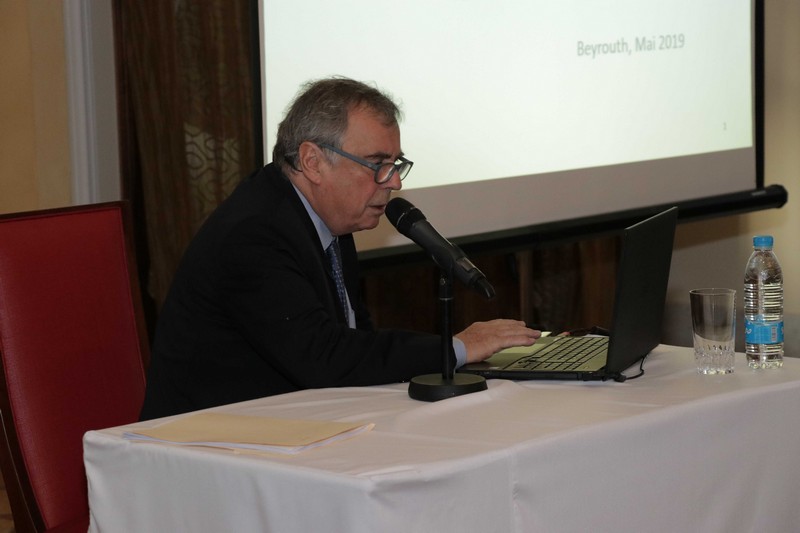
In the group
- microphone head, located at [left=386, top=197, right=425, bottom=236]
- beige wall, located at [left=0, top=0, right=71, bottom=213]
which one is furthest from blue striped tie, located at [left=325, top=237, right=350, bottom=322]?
beige wall, located at [left=0, top=0, right=71, bottom=213]

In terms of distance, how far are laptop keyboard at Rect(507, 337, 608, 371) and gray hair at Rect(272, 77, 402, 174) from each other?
0.53 metres

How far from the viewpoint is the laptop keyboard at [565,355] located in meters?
1.77

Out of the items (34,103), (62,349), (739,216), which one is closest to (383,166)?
(62,349)

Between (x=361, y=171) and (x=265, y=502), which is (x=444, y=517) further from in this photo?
(x=361, y=171)

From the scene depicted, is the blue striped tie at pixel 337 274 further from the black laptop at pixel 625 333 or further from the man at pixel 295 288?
the black laptop at pixel 625 333

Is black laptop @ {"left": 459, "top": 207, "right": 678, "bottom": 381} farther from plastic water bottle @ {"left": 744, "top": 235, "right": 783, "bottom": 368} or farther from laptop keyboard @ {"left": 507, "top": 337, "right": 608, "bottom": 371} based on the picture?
plastic water bottle @ {"left": 744, "top": 235, "right": 783, "bottom": 368}

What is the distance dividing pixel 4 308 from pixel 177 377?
13.0 inches

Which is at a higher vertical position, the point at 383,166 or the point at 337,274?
the point at 383,166

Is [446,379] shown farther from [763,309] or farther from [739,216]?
[739,216]

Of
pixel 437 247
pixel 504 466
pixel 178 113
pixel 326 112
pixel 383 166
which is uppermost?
pixel 178 113

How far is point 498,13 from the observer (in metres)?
3.44

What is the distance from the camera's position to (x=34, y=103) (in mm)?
3203

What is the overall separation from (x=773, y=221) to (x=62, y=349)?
3.95 meters

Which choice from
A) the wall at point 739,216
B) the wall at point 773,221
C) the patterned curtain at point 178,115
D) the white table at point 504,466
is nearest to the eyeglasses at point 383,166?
the white table at point 504,466
